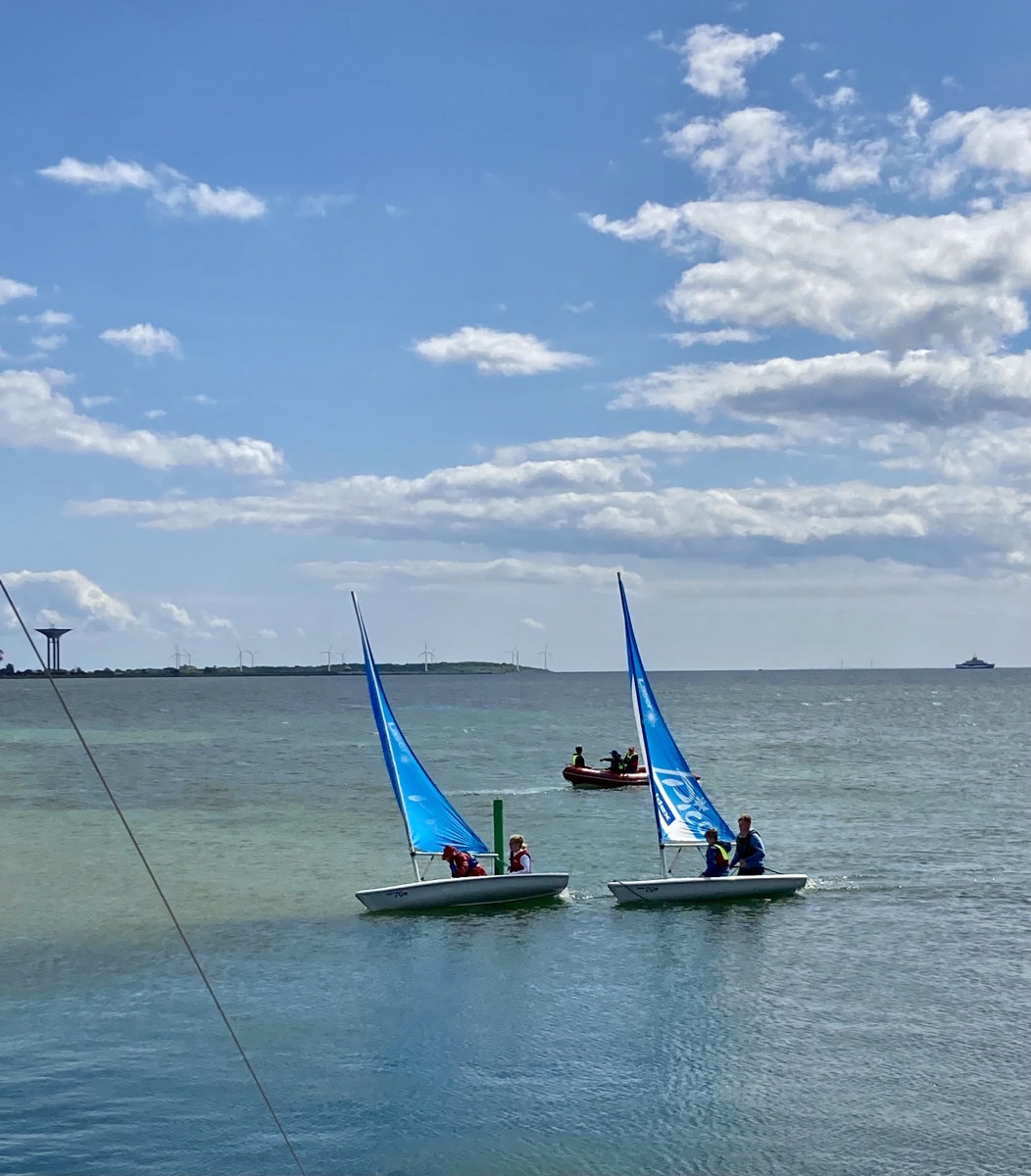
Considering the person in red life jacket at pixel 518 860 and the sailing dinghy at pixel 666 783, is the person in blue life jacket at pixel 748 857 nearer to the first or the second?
the sailing dinghy at pixel 666 783

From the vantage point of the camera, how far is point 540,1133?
15703 mm

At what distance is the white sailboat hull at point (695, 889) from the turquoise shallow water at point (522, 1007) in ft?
1.40

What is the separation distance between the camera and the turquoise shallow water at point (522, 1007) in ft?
51.2

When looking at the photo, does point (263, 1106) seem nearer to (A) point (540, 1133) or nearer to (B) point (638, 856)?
(A) point (540, 1133)

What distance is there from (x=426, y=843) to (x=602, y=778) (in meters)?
27.8

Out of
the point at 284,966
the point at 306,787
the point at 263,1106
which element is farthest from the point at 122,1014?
the point at 306,787

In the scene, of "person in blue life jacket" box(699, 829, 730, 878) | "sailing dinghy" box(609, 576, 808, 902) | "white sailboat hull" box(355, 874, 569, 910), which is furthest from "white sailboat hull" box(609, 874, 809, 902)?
"white sailboat hull" box(355, 874, 569, 910)

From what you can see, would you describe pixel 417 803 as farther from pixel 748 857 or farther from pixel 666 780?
pixel 748 857

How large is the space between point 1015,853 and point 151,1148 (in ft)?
92.8

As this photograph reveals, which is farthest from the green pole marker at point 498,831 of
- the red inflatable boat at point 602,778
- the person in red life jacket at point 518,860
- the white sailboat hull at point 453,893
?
the red inflatable boat at point 602,778

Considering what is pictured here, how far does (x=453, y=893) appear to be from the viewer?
28.1m

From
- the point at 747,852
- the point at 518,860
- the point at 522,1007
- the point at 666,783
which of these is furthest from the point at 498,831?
the point at 522,1007

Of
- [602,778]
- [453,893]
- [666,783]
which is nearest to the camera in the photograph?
[453,893]

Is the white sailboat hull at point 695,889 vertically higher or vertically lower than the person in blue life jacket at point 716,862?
lower
